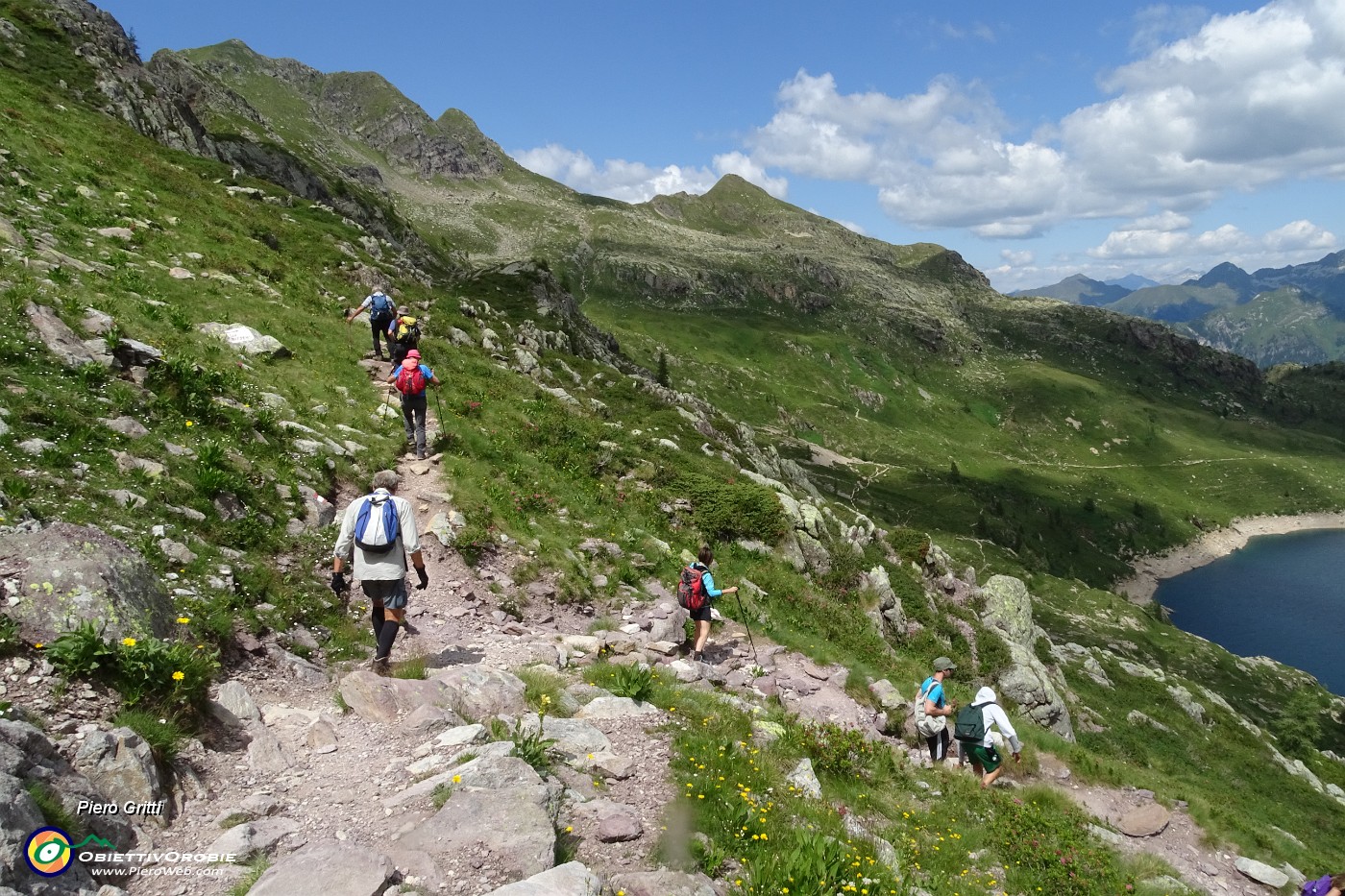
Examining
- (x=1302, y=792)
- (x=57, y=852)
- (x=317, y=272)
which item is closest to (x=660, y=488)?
(x=57, y=852)

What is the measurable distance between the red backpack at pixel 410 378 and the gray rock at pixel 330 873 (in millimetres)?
14348

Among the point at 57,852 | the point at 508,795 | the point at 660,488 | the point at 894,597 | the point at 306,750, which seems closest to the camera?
the point at 57,852

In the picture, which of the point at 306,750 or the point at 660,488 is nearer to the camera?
the point at 306,750

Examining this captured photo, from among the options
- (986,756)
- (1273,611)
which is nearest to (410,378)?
(986,756)

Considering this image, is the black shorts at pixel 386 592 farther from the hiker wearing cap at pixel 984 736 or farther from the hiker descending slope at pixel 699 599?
the hiker wearing cap at pixel 984 736

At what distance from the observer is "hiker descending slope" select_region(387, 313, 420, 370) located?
2373 centimetres

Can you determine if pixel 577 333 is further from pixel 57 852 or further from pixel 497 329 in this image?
pixel 57 852

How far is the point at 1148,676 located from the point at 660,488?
58.4 meters

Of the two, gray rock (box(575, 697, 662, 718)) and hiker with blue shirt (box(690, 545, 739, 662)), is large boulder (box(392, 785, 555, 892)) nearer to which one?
gray rock (box(575, 697, 662, 718))

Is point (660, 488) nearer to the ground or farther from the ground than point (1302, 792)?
farther from the ground

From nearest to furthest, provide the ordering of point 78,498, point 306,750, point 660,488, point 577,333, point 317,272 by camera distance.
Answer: point 306,750 < point 78,498 < point 660,488 < point 317,272 < point 577,333

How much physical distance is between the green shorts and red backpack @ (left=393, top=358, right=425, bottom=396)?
1722cm

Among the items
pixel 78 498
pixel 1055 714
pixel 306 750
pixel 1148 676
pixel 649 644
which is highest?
pixel 78 498

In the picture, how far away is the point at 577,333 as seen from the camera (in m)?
58.9
